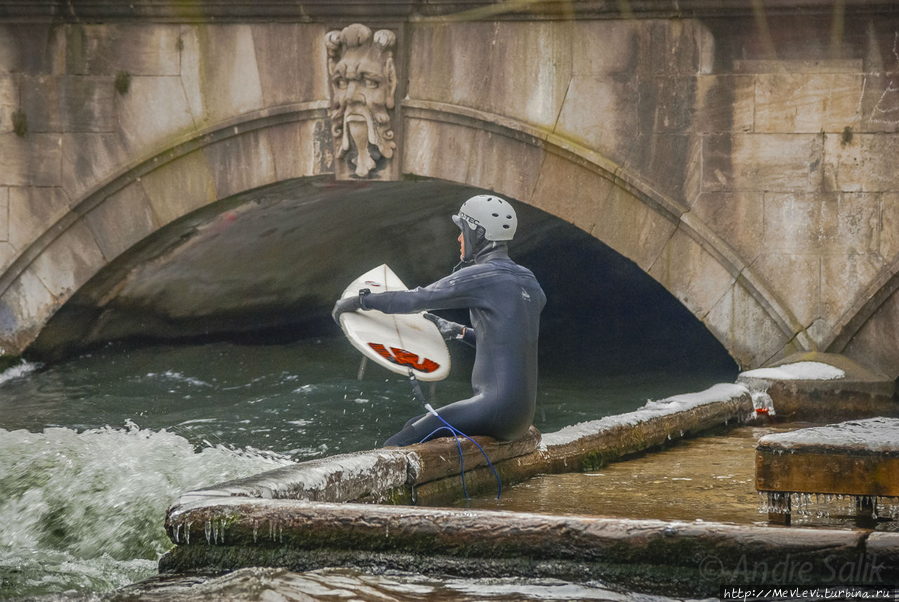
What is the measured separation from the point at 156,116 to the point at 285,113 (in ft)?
3.36

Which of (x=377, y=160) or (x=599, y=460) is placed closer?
(x=599, y=460)

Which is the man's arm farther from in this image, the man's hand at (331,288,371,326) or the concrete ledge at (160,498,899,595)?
the concrete ledge at (160,498,899,595)

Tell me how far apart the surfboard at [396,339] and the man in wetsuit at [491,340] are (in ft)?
0.40

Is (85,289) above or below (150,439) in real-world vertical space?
above

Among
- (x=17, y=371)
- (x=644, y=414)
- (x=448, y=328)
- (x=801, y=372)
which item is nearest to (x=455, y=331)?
(x=448, y=328)

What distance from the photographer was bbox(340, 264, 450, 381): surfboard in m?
4.68

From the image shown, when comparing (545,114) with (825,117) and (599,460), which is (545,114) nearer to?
(825,117)

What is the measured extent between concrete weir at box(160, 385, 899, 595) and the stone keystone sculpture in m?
4.61

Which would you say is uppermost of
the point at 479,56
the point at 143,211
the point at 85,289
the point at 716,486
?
the point at 479,56

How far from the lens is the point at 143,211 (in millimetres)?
8562

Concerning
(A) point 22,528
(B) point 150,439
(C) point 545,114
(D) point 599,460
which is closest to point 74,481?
(A) point 22,528

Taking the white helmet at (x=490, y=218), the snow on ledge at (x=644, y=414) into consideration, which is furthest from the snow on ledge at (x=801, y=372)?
the white helmet at (x=490, y=218)

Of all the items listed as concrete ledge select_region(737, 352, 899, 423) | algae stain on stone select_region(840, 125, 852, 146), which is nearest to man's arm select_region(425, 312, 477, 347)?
concrete ledge select_region(737, 352, 899, 423)

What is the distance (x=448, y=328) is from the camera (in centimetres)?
501
